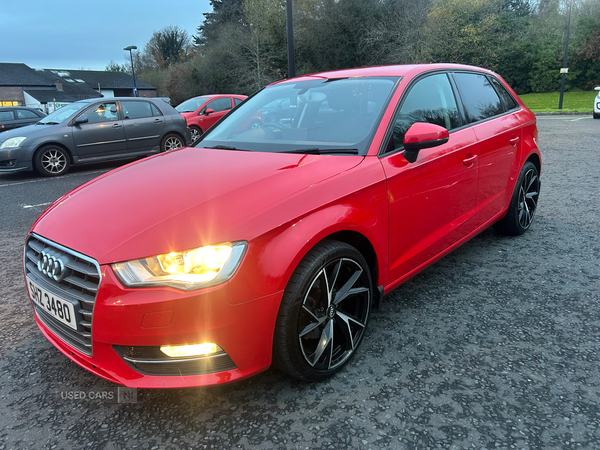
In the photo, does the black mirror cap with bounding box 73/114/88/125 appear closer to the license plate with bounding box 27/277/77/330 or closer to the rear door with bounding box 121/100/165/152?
the rear door with bounding box 121/100/165/152

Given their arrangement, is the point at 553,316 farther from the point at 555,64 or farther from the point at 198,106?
the point at 555,64

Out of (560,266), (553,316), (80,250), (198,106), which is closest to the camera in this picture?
(80,250)

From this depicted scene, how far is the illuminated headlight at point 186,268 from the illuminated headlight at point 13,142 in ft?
27.6

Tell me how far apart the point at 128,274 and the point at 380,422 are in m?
1.25

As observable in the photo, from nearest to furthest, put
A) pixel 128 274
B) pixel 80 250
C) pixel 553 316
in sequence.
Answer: pixel 128 274
pixel 80 250
pixel 553 316

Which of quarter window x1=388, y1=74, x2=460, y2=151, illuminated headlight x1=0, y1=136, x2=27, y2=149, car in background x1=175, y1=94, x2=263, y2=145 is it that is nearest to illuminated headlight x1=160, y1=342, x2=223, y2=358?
quarter window x1=388, y1=74, x2=460, y2=151

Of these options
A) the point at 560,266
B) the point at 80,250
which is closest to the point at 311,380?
the point at 80,250

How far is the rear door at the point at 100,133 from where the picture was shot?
9227 mm

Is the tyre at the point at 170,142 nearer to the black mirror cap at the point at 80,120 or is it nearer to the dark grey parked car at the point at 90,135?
the dark grey parked car at the point at 90,135

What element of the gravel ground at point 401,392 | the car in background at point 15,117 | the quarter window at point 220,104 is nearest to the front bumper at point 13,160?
the car in background at point 15,117

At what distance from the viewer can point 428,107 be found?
3062 mm

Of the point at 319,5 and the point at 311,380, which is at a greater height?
the point at 319,5

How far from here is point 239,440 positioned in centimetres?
191

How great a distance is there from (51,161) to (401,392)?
8.85 metres
